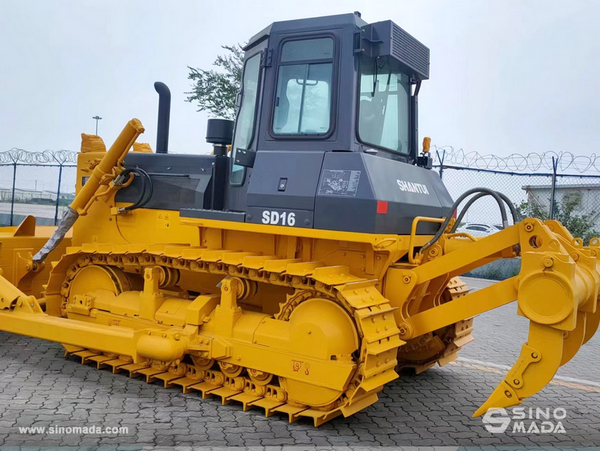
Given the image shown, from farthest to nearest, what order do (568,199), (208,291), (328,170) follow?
1. (568,199)
2. (208,291)
3. (328,170)

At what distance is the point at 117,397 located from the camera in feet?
17.0

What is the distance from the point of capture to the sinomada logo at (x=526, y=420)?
489 cm

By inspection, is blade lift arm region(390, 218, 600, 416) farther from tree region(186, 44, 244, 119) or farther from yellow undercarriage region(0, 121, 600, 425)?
tree region(186, 44, 244, 119)

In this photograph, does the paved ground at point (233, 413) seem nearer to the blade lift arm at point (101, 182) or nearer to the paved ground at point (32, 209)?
the blade lift arm at point (101, 182)

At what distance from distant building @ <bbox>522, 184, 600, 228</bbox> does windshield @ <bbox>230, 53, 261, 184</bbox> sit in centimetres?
860

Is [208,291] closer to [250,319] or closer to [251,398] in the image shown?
[250,319]

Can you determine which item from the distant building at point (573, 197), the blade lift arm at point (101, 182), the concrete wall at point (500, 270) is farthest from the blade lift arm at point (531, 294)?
the concrete wall at point (500, 270)

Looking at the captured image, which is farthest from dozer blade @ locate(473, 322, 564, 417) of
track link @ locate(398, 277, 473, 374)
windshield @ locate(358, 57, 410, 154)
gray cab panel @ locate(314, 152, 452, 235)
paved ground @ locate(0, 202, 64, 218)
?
paved ground @ locate(0, 202, 64, 218)

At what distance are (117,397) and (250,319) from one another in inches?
52.9

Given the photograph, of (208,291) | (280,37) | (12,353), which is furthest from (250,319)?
(12,353)

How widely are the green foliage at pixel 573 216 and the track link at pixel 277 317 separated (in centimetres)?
892

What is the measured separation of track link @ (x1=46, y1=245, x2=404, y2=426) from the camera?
4449mm

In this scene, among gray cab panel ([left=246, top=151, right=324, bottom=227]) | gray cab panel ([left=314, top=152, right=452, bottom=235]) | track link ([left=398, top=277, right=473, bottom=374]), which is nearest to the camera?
gray cab panel ([left=314, top=152, right=452, bottom=235])

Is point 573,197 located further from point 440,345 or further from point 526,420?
point 526,420
